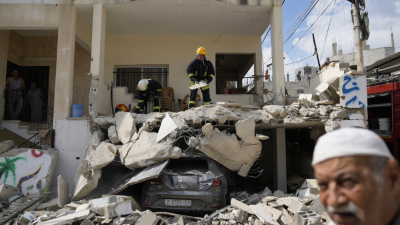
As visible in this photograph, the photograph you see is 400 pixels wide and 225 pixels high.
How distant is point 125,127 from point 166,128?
120cm

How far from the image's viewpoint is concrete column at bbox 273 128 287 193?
7.34 metres

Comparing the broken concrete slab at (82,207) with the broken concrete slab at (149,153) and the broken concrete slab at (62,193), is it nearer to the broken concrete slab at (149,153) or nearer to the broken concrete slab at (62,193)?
the broken concrete slab at (62,193)

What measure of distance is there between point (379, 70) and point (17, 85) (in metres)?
14.3

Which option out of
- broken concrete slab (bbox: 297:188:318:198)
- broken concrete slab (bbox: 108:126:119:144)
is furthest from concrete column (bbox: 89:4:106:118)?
broken concrete slab (bbox: 297:188:318:198)

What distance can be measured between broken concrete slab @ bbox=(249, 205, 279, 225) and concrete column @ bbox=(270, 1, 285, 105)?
11.2 feet

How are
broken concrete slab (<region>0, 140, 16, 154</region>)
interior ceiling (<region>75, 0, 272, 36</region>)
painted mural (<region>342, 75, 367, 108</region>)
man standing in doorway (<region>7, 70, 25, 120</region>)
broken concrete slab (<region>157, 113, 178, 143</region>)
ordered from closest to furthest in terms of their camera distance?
broken concrete slab (<region>157, 113, 178, 143</region>) < painted mural (<region>342, 75, 367, 108</region>) < broken concrete slab (<region>0, 140, 16, 154</region>) < interior ceiling (<region>75, 0, 272, 36</region>) < man standing in doorway (<region>7, 70, 25, 120</region>)

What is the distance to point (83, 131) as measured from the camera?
672 centimetres

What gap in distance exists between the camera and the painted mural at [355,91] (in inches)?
221

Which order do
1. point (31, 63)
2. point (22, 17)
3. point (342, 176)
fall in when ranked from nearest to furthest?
point (342, 176) < point (22, 17) < point (31, 63)

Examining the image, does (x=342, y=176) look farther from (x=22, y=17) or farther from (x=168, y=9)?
(x=22, y=17)

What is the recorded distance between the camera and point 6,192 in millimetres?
5527

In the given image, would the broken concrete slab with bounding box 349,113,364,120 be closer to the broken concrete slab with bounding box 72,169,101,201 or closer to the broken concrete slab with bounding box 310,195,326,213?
the broken concrete slab with bounding box 310,195,326,213

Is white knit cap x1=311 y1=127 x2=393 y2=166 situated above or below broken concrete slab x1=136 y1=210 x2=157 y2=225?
above

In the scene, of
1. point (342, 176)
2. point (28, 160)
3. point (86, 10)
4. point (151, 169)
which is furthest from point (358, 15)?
point (28, 160)
